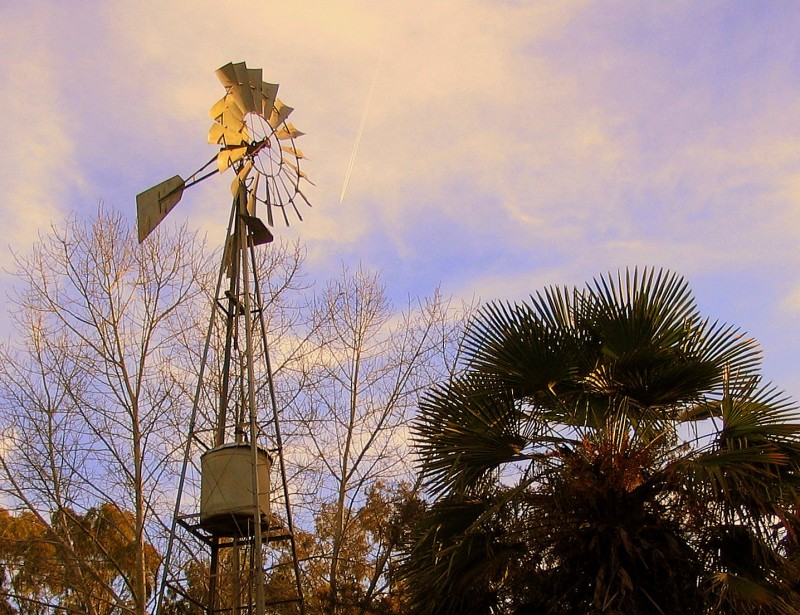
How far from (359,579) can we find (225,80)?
7719 mm

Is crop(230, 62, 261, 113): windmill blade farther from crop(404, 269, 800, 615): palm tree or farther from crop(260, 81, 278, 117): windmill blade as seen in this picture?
crop(404, 269, 800, 615): palm tree

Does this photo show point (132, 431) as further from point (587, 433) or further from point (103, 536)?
point (587, 433)

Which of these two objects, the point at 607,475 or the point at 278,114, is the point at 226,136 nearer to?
the point at 278,114

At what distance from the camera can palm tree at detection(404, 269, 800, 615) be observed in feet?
21.4

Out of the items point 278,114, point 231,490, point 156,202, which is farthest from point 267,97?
point 231,490

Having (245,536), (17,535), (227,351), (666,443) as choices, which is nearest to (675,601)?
(666,443)

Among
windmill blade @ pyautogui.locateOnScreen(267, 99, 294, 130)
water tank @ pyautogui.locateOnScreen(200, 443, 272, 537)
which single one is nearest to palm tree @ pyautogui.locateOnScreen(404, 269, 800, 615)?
water tank @ pyautogui.locateOnScreen(200, 443, 272, 537)

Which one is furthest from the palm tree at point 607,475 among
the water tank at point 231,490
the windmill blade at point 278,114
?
the windmill blade at point 278,114

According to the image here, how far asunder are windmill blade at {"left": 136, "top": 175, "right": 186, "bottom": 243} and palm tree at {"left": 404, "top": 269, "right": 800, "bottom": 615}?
3.41 m

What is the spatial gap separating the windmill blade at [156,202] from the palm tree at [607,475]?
11.2 feet

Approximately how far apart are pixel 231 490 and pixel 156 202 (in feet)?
10.1

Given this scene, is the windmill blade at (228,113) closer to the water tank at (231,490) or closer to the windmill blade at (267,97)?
the windmill blade at (267,97)

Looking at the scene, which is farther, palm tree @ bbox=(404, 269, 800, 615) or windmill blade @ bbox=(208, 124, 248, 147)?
windmill blade @ bbox=(208, 124, 248, 147)

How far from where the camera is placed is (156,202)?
30.1ft
